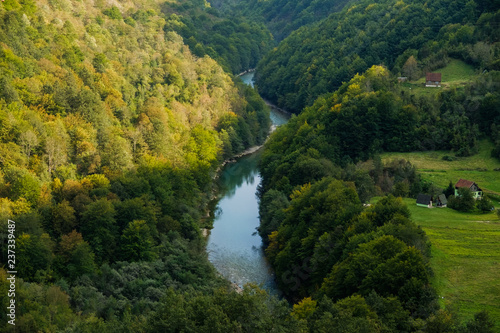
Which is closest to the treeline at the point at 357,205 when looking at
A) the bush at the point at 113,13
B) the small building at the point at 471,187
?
the small building at the point at 471,187

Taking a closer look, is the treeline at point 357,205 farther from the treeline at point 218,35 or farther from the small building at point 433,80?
the treeline at point 218,35

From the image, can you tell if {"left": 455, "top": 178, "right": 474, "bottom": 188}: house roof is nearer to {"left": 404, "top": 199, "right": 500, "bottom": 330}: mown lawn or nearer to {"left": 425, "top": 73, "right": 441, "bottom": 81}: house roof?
{"left": 404, "top": 199, "right": 500, "bottom": 330}: mown lawn

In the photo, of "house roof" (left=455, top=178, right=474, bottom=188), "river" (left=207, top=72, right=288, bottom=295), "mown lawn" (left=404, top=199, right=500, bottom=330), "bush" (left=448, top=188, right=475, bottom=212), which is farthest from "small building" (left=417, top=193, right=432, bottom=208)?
"river" (left=207, top=72, right=288, bottom=295)

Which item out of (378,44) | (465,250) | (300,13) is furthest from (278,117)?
(465,250)

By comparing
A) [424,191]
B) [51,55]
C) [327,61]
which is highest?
[327,61]

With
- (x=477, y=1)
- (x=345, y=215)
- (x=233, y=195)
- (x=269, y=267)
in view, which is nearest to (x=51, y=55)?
(x=233, y=195)

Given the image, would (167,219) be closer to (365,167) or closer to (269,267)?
(269,267)

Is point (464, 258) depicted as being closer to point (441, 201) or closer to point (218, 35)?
point (441, 201)
